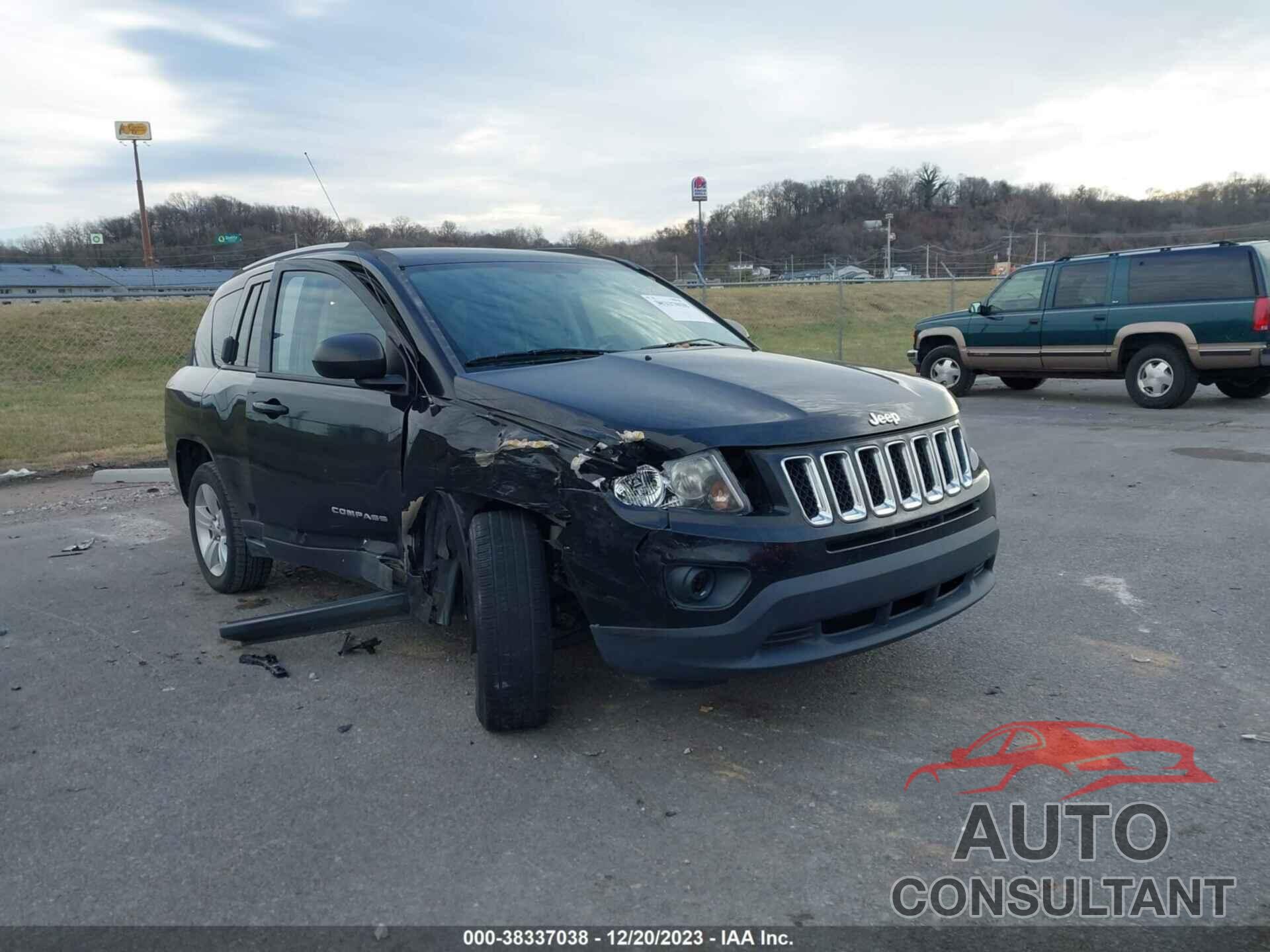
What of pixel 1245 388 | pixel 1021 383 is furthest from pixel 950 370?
pixel 1245 388

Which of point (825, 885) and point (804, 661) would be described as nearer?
point (825, 885)

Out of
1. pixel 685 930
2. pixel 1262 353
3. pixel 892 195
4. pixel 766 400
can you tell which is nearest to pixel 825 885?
pixel 685 930

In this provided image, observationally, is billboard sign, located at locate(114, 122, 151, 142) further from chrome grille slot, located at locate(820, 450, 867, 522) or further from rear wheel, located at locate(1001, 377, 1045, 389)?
chrome grille slot, located at locate(820, 450, 867, 522)

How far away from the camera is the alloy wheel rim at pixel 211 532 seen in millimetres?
5457

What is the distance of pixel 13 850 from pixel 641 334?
3044 millimetres

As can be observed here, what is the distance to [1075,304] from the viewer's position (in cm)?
1280

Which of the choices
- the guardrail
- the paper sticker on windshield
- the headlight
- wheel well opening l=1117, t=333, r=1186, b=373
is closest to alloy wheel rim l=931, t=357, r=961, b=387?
wheel well opening l=1117, t=333, r=1186, b=373

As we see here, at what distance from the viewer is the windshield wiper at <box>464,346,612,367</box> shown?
12.8 feet

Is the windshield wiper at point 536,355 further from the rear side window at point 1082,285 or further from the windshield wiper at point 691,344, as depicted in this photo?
the rear side window at point 1082,285

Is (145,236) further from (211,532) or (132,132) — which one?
(211,532)

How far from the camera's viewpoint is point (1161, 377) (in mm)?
12109

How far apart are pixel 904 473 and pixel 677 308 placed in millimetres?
1929

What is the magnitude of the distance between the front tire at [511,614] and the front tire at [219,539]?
2.38 m

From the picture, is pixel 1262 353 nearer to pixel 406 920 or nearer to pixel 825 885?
pixel 825 885
